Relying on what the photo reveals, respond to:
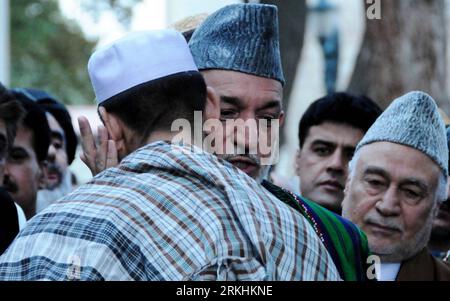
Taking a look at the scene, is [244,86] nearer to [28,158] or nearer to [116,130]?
[116,130]

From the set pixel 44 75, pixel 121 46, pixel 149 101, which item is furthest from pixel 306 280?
pixel 44 75

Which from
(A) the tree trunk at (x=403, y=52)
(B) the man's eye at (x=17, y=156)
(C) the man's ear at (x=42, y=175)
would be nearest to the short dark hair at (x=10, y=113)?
(B) the man's eye at (x=17, y=156)

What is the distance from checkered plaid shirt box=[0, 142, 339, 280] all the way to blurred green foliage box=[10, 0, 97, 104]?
2162 centimetres

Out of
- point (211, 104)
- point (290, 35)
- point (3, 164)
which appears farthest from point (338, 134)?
point (290, 35)

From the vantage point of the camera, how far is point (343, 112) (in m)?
5.60

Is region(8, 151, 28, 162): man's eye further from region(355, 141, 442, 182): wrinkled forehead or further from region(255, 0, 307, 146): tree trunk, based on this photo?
region(255, 0, 307, 146): tree trunk

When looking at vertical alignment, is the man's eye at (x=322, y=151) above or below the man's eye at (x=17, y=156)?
below

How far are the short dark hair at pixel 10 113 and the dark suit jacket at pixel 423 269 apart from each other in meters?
1.67

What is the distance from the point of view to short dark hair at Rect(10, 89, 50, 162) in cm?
556

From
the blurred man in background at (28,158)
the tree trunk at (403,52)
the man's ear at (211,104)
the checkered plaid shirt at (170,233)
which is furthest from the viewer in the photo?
the tree trunk at (403,52)

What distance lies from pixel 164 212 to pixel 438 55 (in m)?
6.40

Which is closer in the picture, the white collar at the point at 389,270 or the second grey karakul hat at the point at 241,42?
the second grey karakul hat at the point at 241,42

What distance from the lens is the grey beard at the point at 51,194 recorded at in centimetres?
602

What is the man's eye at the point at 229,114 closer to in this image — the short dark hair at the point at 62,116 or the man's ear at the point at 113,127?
the man's ear at the point at 113,127
